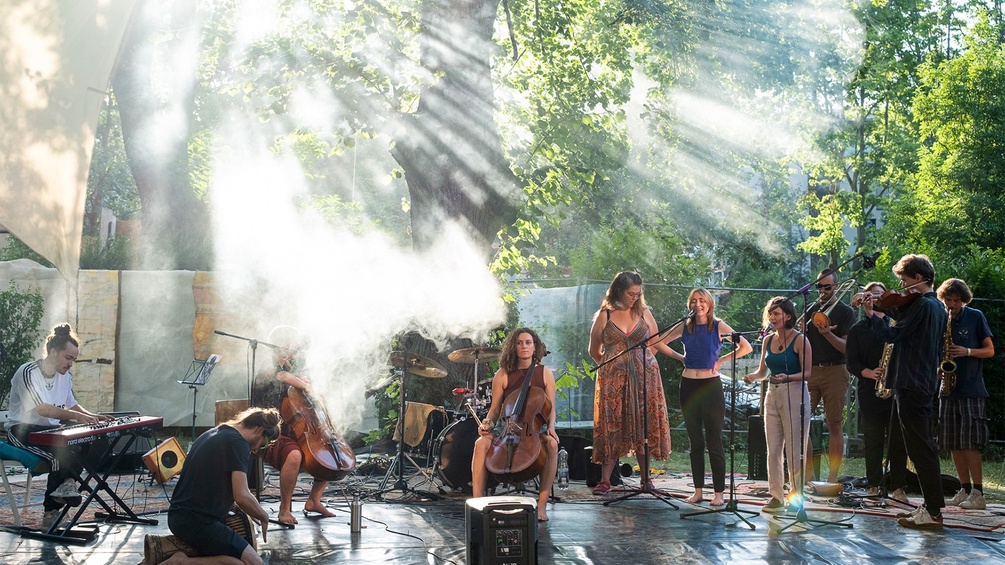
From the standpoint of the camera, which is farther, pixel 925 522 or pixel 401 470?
pixel 401 470

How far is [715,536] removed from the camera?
6.80 m

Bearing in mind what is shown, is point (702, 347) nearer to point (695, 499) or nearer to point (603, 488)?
point (695, 499)

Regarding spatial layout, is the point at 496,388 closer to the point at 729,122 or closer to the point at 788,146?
the point at 729,122

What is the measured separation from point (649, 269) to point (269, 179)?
1367 cm

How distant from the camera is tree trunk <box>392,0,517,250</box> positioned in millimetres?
11094

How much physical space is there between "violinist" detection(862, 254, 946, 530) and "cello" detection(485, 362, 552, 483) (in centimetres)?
258

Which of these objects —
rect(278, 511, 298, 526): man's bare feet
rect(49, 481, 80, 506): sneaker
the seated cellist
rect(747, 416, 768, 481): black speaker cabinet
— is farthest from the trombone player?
rect(49, 481, 80, 506): sneaker

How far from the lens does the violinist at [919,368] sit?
6637 millimetres

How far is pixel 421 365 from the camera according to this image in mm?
8922

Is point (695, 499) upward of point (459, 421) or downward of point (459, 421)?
downward

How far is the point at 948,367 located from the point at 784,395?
1734 mm

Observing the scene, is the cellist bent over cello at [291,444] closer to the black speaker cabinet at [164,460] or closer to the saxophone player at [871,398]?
the black speaker cabinet at [164,460]

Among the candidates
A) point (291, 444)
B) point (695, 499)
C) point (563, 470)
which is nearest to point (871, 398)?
point (695, 499)

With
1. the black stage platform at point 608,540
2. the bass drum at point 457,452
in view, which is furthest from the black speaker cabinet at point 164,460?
the bass drum at point 457,452
